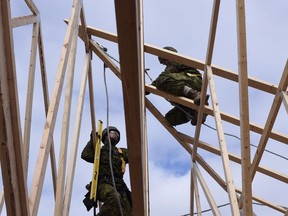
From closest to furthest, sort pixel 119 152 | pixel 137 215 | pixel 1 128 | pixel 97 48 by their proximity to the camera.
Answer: pixel 1 128, pixel 137 215, pixel 119 152, pixel 97 48

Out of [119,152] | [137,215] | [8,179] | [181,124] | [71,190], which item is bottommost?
[8,179]

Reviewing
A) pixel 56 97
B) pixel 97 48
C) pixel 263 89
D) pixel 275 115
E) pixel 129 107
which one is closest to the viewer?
pixel 129 107

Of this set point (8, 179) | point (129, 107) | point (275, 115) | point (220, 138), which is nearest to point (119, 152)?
point (220, 138)

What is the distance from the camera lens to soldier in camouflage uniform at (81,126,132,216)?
7773mm

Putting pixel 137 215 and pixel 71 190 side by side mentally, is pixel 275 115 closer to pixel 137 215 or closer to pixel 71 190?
pixel 137 215

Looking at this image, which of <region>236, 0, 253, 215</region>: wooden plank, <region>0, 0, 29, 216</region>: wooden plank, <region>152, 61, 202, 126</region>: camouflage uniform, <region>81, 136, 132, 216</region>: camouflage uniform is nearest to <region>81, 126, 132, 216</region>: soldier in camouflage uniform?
<region>81, 136, 132, 216</region>: camouflage uniform

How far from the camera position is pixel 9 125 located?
12.8 feet

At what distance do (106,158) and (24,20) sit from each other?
9.02 ft

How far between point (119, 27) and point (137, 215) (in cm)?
262

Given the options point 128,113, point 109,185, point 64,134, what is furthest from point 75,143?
point 128,113

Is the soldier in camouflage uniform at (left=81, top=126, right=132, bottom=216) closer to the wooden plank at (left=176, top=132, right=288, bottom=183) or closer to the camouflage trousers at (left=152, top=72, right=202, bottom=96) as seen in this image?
the camouflage trousers at (left=152, top=72, right=202, bottom=96)

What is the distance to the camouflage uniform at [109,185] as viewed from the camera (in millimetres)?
7773

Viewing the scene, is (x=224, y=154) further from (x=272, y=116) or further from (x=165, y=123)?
(x=165, y=123)

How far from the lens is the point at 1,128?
12.5 feet
